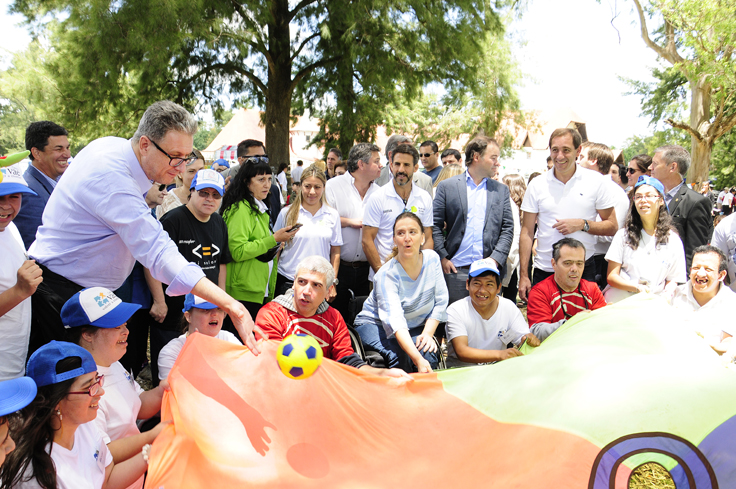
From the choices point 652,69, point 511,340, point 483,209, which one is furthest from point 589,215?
point 652,69

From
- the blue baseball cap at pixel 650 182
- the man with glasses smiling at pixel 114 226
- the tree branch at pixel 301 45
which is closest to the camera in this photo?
the man with glasses smiling at pixel 114 226

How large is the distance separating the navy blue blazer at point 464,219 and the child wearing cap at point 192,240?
216cm

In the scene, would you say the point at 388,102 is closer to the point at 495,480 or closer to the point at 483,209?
the point at 483,209

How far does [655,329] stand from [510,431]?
4.40 ft

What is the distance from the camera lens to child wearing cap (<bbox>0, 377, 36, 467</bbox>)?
1.79m

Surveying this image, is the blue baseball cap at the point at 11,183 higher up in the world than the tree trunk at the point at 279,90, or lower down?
lower down

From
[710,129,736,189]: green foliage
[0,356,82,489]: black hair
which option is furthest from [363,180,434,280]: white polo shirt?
[710,129,736,189]: green foliage

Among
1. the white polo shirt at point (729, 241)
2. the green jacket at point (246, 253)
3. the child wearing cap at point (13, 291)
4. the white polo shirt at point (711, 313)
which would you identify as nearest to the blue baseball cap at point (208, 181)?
the green jacket at point (246, 253)

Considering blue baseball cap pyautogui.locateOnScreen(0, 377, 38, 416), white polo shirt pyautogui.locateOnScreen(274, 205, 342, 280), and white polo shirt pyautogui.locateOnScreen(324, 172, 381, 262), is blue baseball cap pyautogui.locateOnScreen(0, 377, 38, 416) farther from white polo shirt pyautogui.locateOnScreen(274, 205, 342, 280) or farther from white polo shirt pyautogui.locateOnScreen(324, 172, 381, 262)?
white polo shirt pyautogui.locateOnScreen(324, 172, 381, 262)

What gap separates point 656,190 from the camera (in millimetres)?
4559

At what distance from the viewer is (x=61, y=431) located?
2170 mm

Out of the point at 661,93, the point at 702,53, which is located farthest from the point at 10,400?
the point at 661,93

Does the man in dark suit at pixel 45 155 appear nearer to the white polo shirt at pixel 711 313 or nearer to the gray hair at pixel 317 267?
the gray hair at pixel 317 267

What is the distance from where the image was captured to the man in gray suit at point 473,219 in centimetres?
505
